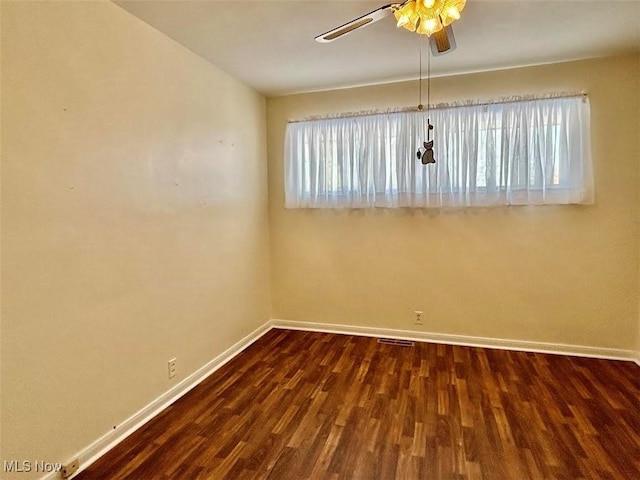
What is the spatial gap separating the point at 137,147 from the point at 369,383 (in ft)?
7.77

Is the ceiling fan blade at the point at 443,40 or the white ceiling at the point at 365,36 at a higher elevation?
the white ceiling at the point at 365,36

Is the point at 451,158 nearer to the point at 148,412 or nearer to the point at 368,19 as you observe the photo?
the point at 368,19

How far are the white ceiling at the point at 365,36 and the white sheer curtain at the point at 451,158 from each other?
1.40ft

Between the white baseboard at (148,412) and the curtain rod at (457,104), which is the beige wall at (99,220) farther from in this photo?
the curtain rod at (457,104)

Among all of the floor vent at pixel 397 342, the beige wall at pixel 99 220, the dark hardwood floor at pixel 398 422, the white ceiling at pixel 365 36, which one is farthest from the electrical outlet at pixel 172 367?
the white ceiling at pixel 365 36

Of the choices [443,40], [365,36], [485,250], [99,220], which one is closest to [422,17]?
[443,40]

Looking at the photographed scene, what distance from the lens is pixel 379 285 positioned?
386 cm

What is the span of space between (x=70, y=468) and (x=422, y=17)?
2952 millimetres

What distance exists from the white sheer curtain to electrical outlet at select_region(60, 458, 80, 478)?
9.12 ft

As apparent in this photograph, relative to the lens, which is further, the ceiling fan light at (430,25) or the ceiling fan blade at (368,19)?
the ceiling fan light at (430,25)

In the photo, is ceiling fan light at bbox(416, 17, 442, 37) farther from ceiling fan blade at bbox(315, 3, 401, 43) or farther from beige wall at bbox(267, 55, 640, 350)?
beige wall at bbox(267, 55, 640, 350)

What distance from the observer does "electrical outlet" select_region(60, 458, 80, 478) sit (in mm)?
1858

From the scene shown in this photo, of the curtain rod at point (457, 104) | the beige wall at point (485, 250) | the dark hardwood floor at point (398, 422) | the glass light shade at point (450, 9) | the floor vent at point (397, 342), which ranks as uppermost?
the curtain rod at point (457, 104)

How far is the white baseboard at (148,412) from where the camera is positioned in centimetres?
200
